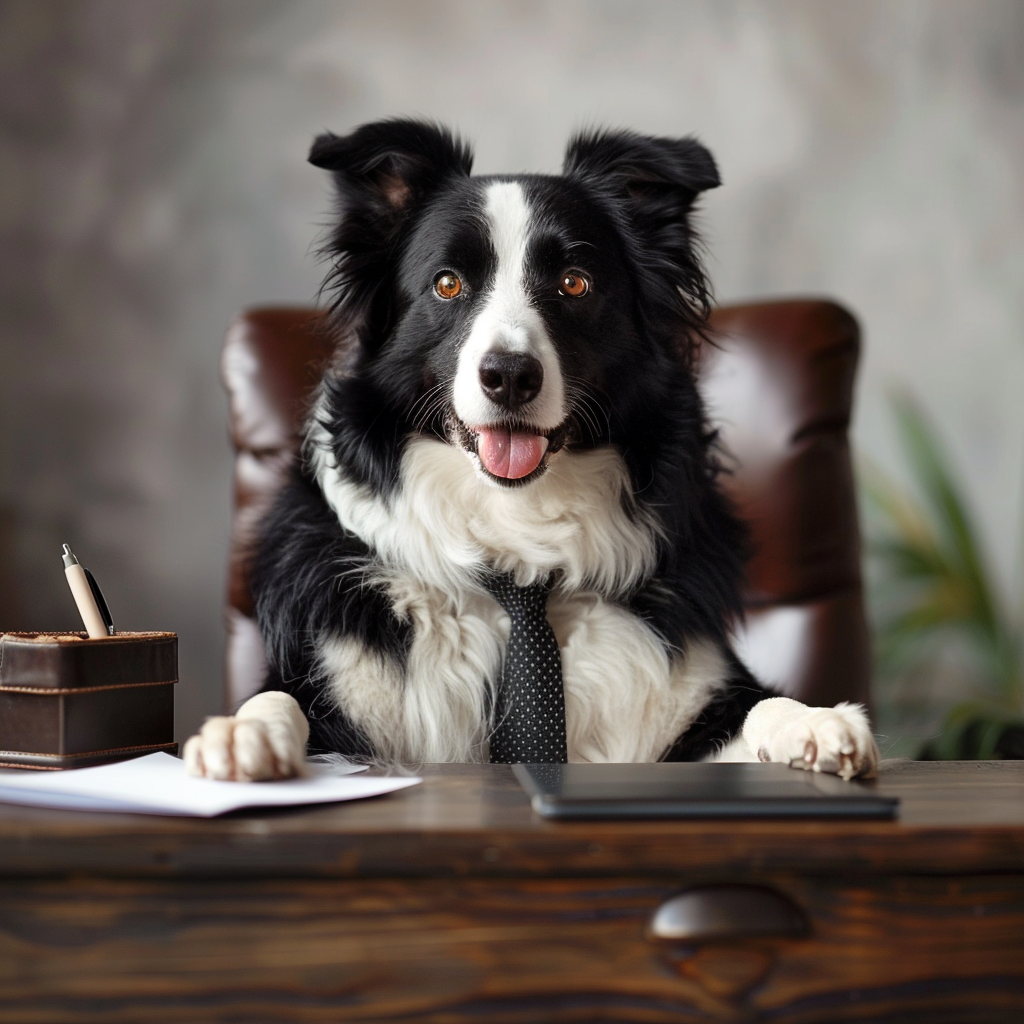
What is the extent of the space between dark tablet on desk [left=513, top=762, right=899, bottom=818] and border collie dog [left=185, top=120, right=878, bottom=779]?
295mm

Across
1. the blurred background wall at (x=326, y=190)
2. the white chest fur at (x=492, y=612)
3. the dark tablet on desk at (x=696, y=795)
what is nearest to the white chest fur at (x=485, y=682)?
the white chest fur at (x=492, y=612)

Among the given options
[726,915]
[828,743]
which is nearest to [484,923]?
[726,915]

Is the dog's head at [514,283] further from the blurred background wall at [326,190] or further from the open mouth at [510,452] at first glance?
the blurred background wall at [326,190]

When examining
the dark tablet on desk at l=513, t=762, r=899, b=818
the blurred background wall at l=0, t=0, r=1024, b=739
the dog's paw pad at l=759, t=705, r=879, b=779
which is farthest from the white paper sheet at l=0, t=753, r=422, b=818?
the blurred background wall at l=0, t=0, r=1024, b=739

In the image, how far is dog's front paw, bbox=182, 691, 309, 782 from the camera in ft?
2.80

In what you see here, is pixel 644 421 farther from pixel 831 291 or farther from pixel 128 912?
pixel 831 291

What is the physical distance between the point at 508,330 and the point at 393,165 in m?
0.37

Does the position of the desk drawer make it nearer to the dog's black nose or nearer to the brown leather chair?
the dog's black nose

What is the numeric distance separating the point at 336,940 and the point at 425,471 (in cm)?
79

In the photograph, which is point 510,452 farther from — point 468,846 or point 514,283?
point 468,846

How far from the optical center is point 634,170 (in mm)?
1488

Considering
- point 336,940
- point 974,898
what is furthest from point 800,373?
point 336,940

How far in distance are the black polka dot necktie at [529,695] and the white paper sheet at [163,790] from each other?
1.08 feet

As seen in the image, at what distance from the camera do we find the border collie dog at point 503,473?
4.16 feet
